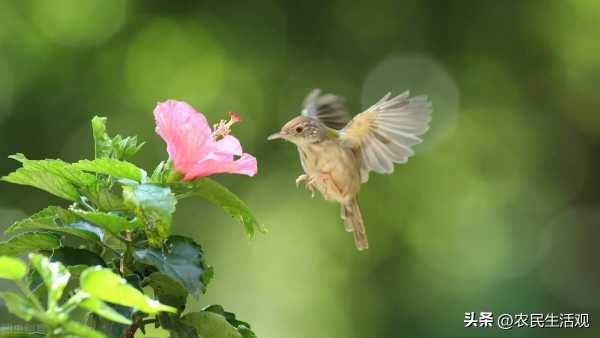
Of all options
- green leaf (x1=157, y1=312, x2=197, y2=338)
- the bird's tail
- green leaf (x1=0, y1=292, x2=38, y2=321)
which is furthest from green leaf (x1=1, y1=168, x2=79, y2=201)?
the bird's tail

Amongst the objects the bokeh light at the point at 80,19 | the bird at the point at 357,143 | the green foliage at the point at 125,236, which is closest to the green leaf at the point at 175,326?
the green foliage at the point at 125,236

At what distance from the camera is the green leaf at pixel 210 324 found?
4.14ft

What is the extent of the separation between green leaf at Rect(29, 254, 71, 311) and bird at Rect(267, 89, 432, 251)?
1337 mm

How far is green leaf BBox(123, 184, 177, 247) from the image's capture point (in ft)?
3.61

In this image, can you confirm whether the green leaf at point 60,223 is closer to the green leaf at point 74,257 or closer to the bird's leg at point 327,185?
the green leaf at point 74,257

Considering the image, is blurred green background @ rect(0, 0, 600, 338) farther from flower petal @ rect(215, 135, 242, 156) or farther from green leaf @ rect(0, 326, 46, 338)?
green leaf @ rect(0, 326, 46, 338)

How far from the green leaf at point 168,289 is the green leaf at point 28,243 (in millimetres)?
159

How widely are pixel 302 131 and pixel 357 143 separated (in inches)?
9.1

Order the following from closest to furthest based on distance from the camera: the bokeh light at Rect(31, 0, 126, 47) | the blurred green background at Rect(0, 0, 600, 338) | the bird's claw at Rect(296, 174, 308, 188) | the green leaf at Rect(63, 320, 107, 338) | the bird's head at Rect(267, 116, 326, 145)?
the green leaf at Rect(63, 320, 107, 338)
the bird's claw at Rect(296, 174, 308, 188)
the bird's head at Rect(267, 116, 326, 145)
the blurred green background at Rect(0, 0, 600, 338)
the bokeh light at Rect(31, 0, 126, 47)

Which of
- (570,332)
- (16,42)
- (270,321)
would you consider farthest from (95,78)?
(570,332)

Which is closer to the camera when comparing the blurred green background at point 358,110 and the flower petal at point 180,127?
the flower petal at point 180,127

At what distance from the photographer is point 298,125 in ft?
7.43

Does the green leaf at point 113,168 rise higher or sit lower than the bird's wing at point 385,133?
lower

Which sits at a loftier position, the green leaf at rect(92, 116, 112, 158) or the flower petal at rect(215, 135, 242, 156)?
the flower petal at rect(215, 135, 242, 156)
